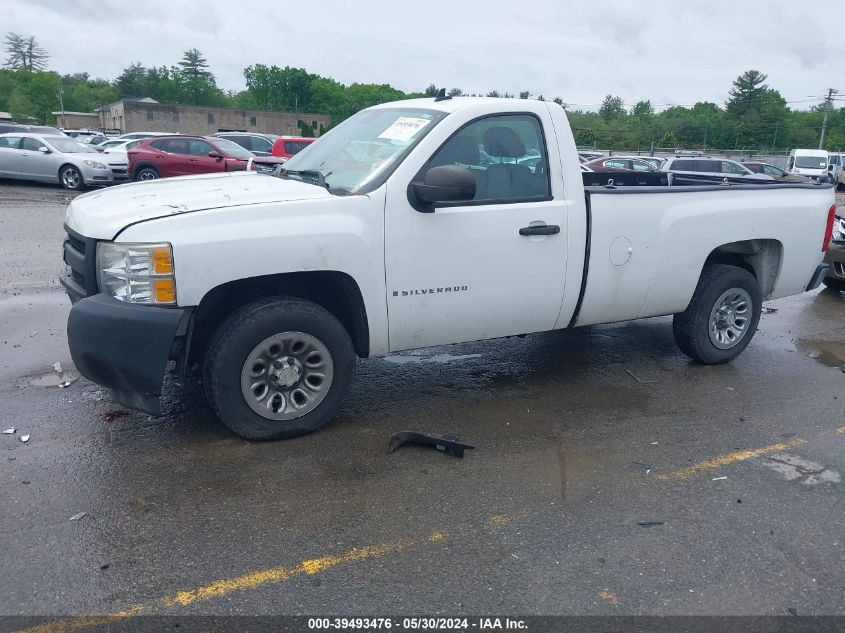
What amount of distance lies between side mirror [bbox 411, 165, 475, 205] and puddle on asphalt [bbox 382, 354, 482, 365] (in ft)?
6.69

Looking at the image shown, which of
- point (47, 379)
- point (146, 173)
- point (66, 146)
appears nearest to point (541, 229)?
point (47, 379)

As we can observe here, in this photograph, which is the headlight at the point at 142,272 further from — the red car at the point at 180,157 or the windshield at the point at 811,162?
the windshield at the point at 811,162

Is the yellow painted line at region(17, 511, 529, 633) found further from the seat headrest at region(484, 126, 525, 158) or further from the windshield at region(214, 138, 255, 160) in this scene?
the windshield at region(214, 138, 255, 160)

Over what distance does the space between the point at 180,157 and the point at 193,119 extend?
67303 millimetres

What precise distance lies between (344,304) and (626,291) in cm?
210

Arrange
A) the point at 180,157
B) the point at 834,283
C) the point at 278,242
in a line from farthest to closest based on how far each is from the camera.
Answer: the point at 180,157 → the point at 834,283 → the point at 278,242

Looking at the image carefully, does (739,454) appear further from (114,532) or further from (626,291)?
(114,532)

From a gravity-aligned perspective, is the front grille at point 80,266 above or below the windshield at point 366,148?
below

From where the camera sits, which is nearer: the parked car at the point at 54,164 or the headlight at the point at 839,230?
the headlight at the point at 839,230

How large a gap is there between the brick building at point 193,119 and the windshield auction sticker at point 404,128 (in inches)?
2882

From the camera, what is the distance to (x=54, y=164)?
19609 mm

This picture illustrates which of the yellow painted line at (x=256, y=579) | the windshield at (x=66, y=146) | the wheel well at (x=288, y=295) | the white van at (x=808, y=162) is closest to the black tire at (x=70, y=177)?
the windshield at (x=66, y=146)

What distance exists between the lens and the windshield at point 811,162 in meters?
34.9

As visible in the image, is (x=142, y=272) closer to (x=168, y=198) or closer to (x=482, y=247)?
(x=168, y=198)
